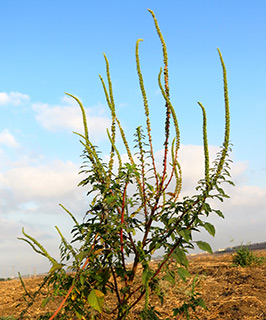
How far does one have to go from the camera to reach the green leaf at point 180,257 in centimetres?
321

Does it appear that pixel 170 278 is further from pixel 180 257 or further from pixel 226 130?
pixel 226 130

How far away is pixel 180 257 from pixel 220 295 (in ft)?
11.5

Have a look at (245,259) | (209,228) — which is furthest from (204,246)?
(245,259)

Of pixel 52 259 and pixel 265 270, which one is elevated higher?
pixel 52 259

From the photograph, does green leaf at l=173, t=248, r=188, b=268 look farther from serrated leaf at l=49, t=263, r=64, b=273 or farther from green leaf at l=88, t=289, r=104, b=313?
serrated leaf at l=49, t=263, r=64, b=273

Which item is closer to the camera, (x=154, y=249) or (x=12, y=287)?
(x=154, y=249)

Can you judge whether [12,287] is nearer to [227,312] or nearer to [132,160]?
[227,312]

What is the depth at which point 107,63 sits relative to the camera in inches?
157

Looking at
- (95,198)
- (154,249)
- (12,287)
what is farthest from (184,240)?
(12,287)

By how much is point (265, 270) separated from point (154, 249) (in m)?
4.98

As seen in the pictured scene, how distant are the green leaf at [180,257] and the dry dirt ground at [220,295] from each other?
254cm

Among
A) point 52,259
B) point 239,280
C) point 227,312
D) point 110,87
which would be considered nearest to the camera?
point 52,259

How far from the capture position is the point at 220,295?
6230mm

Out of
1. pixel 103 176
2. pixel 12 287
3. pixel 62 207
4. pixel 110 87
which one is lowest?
pixel 12 287
